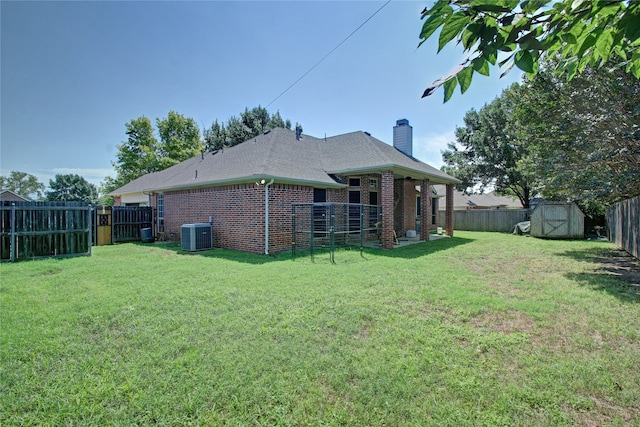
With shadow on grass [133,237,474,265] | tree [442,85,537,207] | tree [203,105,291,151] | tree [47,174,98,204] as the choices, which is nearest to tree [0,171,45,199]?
tree [47,174,98,204]

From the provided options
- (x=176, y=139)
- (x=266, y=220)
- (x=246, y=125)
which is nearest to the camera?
(x=266, y=220)

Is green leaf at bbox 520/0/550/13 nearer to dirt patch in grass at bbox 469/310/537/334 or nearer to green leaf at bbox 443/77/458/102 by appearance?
green leaf at bbox 443/77/458/102

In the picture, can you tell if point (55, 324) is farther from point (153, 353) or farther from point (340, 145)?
point (340, 145)

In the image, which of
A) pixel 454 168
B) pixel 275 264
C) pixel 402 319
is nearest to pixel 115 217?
pixel 275 264

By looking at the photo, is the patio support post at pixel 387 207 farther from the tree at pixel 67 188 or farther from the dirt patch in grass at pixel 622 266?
the tree at pixel 67 188

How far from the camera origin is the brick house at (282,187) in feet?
34.3

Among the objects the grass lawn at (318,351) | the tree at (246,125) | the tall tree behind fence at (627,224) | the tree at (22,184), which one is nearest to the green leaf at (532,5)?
the grass lawn at (318,351)

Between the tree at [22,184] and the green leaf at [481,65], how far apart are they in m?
97.1

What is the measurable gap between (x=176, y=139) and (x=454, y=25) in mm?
36536

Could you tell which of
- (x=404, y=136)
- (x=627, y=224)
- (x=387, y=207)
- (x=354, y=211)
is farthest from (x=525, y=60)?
(x=404, y=136)

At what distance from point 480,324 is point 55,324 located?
18.8 ft

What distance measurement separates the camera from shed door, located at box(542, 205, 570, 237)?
1594cm

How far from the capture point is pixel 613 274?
7.26 m

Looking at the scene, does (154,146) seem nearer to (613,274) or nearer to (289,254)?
(289,254)
